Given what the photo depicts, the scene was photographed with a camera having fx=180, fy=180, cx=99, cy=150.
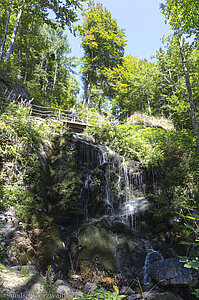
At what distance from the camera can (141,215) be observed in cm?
832

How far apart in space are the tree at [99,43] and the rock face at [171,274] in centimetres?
1942

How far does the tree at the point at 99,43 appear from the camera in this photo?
74.6 feet

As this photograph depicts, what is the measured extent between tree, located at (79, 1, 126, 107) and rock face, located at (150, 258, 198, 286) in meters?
19.4

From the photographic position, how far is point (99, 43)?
75.6 feet

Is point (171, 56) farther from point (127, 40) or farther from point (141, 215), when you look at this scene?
point (141, 215)

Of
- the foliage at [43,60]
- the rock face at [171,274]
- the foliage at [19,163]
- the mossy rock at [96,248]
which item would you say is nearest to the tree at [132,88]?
the foliage at [43,60]

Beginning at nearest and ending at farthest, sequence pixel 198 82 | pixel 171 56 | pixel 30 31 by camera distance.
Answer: pixel 198 82, pixel 30 31, pixel 171 56

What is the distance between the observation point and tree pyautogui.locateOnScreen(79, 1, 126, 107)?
74.6ft

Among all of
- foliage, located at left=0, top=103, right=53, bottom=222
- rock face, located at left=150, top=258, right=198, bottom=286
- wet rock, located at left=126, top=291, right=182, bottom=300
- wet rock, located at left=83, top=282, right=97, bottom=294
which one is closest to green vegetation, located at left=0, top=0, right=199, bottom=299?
foliage, located at left=0, top=103, right=53, bottom=222

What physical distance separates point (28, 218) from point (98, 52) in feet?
77.3

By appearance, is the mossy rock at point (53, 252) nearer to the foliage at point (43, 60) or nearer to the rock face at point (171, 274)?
the rock face at point (171, 274)

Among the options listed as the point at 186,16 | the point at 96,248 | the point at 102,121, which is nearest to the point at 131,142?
the point at 102,121

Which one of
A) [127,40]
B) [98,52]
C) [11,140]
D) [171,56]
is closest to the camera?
[11,140]

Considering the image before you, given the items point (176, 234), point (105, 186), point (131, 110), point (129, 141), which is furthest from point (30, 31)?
point (176, 234)
